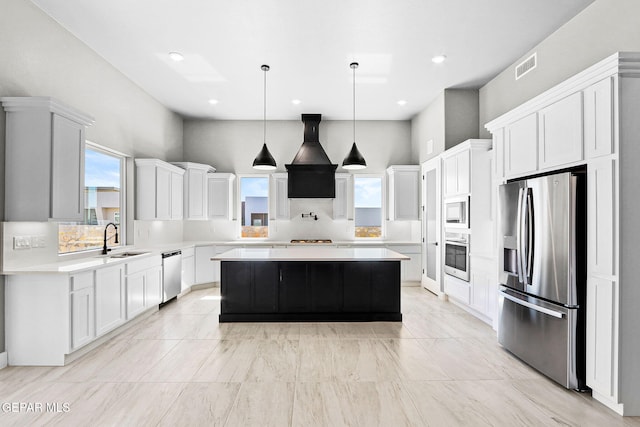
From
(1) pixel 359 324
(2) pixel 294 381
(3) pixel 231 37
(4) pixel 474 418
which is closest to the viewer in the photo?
(4) pixel 474 418

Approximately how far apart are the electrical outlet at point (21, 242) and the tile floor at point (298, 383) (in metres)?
1.06

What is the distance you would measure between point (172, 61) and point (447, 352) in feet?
15.5

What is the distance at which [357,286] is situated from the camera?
14.4ft

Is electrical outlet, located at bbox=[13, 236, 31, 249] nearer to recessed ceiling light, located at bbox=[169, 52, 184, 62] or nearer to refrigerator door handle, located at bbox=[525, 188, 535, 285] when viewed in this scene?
recessed ceiling light, located at bbox=[169, 52, 184, 62]

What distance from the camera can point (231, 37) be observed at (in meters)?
3.85

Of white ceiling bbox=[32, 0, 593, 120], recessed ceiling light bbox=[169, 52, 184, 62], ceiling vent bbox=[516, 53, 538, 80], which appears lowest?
ceiling vent bbox=[516, 53, 538, 80]

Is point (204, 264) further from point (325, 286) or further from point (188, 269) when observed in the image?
point (325, 286)

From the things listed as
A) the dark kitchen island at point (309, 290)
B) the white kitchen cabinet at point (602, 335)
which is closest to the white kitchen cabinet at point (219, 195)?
the dark kitchen island at point (309, 290)

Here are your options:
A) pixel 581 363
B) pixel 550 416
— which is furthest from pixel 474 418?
pixel 581 363

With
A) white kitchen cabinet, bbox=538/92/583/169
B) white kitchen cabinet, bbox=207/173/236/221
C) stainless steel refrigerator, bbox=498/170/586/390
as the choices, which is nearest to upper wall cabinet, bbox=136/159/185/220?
white kitchen cabinet, bbox=207/173/236/221

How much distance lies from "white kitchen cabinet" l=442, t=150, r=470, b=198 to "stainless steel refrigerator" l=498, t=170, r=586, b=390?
1346mm

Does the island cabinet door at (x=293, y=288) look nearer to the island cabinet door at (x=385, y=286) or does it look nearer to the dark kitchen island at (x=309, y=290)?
the dark kitchen island at (x=309, y=290)

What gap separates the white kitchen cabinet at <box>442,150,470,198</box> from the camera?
4.68m

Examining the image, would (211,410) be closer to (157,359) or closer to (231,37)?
(157,359)
